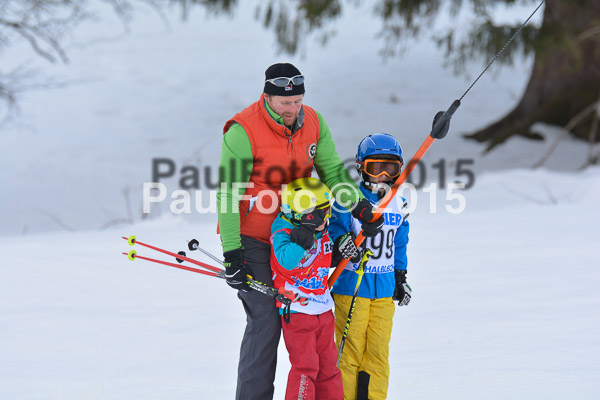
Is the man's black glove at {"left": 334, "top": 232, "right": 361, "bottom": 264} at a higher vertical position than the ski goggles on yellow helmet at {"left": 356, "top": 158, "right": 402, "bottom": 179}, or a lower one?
lower

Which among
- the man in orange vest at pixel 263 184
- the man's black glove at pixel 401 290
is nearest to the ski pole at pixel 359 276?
the man in orange vest at pixel 263 184

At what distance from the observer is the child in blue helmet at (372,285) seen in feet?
9.59

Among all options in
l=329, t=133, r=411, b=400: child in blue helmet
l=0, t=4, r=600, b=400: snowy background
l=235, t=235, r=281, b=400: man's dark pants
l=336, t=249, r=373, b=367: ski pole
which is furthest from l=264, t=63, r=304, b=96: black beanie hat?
l=0, t=4, r=600, b=400: snowy background

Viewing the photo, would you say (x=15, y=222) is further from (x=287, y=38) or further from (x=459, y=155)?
(x=459, y=155)

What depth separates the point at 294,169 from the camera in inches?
109

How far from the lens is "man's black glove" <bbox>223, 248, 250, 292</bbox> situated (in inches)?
103

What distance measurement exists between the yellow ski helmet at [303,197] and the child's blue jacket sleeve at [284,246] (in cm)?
5

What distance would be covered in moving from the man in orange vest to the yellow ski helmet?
Answer: 10cm

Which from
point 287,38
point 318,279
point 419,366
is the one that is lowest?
point 419,366

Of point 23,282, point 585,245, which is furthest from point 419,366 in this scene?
point 23,282

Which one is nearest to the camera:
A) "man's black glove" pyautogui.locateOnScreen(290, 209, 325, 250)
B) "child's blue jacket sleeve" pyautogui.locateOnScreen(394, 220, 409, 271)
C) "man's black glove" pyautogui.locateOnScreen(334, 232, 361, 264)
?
"man's black glove" pyautogui.locateOnScreen(290, 209, 325, 250)

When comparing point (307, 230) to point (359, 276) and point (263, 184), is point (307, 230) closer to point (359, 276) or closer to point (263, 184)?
point (263, 184)

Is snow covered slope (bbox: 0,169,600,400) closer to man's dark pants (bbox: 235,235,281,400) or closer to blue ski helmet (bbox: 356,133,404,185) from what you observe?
man's dark pants (bbox: 235,235,281,400)

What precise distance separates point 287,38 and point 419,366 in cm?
→ 757
